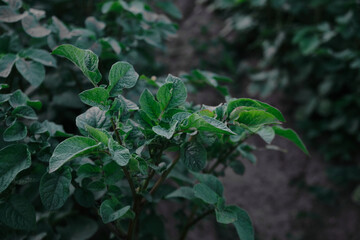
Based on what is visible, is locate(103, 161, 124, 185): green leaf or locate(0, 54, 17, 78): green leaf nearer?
locate(103, 161, 124, 185): green leaf

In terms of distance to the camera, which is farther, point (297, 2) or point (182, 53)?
point (182, 53)

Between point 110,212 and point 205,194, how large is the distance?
21 cm

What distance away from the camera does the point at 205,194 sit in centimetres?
76

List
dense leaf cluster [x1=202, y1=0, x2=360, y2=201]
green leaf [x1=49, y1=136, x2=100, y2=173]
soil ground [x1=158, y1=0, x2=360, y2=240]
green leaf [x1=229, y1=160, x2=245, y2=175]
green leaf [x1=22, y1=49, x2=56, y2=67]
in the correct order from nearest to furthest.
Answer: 1. green leaf [x1=49, y1=136, x2=100, y2=173]
2. green leaf [x1=22, y1=49, x2=56, y2=67]
3. green leaf [x1=229, y1=160, x2=245, y2=175]
4. soil ground [x1=158, y1=0, x2=360, y2=240]
5. dense leaf cluster [x1=202, y1=0, x2=360, y2=201]

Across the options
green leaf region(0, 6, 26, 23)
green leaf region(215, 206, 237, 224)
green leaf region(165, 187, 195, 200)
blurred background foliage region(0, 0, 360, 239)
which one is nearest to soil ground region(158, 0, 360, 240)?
blurred background foliage region(0, 0, 360, 239)

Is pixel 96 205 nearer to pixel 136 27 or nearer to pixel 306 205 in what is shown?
pixel 136 27

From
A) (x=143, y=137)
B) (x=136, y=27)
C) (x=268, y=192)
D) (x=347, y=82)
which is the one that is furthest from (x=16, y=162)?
(x=347, y=82)

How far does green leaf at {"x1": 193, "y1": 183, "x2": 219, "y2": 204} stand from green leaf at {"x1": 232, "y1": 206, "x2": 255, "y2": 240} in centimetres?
6

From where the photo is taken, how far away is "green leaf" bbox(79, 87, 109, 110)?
2.10 feet

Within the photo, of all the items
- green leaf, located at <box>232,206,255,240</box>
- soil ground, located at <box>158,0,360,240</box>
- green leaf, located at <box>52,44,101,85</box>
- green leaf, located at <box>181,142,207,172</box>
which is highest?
green leaf, located at <box>52,44,101,85</box>

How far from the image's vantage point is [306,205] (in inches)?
74.3

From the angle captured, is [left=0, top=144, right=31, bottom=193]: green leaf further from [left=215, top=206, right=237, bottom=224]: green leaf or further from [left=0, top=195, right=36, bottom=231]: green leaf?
[left=215, top=206, right=237, bottom=224]: green leaf

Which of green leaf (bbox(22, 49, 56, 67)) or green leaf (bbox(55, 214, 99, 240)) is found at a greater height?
green leaf (bbox(22, 49, 56, 67))

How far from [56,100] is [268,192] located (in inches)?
51.1
